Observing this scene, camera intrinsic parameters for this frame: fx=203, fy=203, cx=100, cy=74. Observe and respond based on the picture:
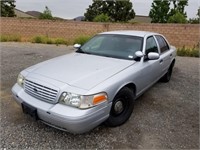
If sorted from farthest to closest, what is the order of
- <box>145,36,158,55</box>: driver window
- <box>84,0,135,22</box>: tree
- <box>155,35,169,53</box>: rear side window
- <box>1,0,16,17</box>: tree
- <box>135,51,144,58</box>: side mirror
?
<box>84,0,135,22</box>: tree → <box>1,0,16,17</box>: tree → <box>155,35,169,53</box>: rear side window → <box>145,36,158,55</box>: driver window → <box>135,51,144,58</box>: side mirror

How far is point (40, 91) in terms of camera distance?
8.75 ft

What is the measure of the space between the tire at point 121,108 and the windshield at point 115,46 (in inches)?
28.9

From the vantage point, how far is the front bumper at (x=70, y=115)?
7.77 ft

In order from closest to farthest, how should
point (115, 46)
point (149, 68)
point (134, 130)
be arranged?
point (134, 130)
point (149, 68)
point (115, 46)

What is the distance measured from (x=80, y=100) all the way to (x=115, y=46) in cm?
170

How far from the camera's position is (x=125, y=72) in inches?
120

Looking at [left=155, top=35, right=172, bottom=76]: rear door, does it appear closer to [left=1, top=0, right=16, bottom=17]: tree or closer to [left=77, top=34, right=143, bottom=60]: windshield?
[left=77, top=34, right=143, bottom=60]: windshield

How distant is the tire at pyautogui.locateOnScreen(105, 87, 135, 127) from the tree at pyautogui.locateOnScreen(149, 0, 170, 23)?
1236 inches

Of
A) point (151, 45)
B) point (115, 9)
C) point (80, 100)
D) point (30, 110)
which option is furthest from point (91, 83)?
point (115, 9)

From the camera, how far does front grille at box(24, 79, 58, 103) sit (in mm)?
2559

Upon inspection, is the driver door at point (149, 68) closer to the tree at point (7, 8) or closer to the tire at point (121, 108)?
the tire at point (121, 108)

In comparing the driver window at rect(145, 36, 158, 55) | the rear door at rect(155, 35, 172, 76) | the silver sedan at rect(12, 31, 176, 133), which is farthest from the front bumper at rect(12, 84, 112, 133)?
the rear door at rect(155, 35, 172, 76)

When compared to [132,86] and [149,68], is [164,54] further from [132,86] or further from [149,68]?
[132,86]

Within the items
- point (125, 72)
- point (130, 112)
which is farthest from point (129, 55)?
point (130, 112)
